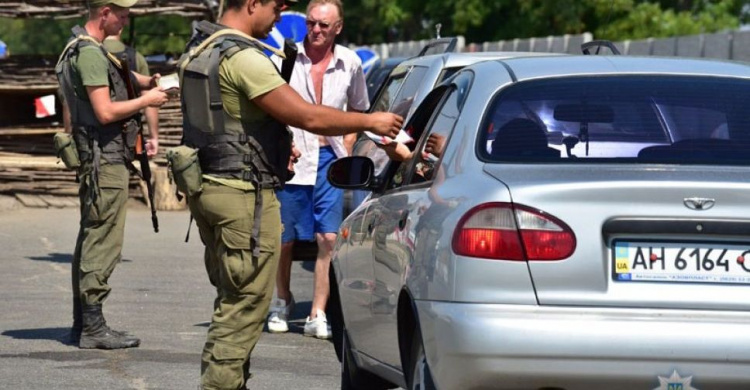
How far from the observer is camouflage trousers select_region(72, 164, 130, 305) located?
9492 millimetres

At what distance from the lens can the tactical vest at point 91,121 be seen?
9445 millimetres

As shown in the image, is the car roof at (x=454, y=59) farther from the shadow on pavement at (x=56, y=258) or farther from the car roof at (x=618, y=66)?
the shadow on pavement at (x=56, y=258)

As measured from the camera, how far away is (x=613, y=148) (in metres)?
5.96

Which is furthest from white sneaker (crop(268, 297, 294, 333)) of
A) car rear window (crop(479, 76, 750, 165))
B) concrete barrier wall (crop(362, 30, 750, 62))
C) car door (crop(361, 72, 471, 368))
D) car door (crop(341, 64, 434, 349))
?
concrete barrier wall (crop(362, 30, 750, 62))

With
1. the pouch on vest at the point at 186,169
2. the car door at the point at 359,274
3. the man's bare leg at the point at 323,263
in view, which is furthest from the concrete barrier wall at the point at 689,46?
the pouch on vest at the point at 186,169

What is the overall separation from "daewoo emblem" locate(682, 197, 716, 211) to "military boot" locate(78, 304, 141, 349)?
4.57 metres

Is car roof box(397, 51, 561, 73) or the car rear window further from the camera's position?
car roof box(397, 51, 561, 73)

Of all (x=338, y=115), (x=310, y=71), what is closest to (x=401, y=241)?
(x=338, y=115)

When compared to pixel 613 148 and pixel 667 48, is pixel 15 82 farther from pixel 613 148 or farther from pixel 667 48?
pixel 613 148

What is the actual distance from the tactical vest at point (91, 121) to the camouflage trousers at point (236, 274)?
2.89 metres

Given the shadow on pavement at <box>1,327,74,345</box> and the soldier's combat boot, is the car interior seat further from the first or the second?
the shadow on pavement at <box>1,327,74,345</box>

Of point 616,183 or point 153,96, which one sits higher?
point 616,183

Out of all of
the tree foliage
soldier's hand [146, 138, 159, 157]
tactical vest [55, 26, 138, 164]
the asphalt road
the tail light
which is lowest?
the tree foliage

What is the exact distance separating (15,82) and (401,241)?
14007 mm
